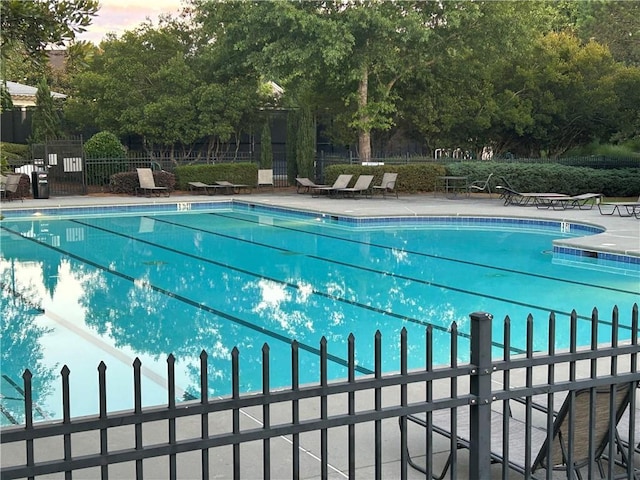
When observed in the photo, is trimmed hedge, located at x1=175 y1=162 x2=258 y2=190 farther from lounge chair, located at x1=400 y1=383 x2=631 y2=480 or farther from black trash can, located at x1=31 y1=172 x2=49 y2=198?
lounge chair, located at x1=400 y1=383 x2=631 y2=480

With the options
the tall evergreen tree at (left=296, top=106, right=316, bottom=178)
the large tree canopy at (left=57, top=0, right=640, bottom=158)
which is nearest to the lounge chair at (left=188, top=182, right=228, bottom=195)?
the large tree canopy at (left=57, top=0, right=640, bottom=158)

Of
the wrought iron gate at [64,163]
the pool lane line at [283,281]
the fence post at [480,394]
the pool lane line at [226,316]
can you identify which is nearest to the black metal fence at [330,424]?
the fence post at [480,394]

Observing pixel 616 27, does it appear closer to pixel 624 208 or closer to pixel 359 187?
pixel 359 187

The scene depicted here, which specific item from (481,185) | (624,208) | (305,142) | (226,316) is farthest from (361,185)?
(226,316)

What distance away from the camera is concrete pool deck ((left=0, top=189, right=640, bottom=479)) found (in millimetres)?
4457

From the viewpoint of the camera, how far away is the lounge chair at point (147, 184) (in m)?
25.9

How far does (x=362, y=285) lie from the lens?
1222 centimetres

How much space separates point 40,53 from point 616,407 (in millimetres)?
3188

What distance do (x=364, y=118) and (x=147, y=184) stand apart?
7.15m

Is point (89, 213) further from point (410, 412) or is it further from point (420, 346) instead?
point (410, 412)

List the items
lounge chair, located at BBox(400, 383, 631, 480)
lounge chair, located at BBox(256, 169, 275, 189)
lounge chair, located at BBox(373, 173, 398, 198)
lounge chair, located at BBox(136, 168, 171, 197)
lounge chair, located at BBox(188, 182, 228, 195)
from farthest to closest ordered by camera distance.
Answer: lounge chair, located at BBox(256, 169, 275, 189), lounge chair, located at BBox(188, 182, 228, 195), lounge chair, located at BBox(136, 168, 171, 197), lounge chair, located at BBox(373, 173, 398, 198), lounge chair, located at BBox(400, 383, 631, 480)

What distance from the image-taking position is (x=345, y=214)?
20.0 metres

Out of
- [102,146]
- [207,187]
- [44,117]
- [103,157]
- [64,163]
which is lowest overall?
[207,187]

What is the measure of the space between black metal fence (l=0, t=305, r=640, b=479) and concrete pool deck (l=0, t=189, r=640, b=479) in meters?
0.01
